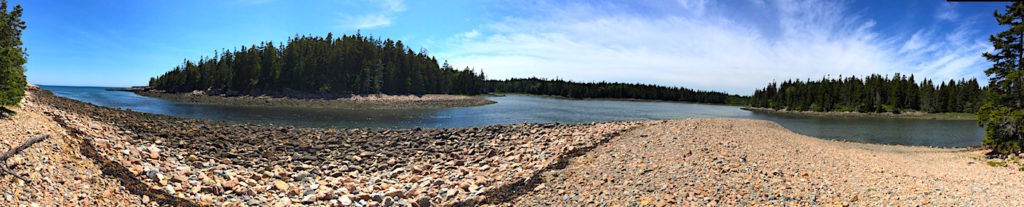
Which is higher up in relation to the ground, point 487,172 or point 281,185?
point 487,172

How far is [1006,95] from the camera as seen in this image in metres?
16.7

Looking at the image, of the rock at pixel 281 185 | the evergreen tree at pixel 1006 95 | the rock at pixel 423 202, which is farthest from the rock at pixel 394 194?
the evergreen tree at pixel 1006 95

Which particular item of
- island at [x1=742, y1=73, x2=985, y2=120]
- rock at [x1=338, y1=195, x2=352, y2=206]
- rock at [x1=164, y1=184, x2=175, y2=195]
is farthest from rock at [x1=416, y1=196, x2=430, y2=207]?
island at [x1=742, y1=73, x2=985, y2=120]

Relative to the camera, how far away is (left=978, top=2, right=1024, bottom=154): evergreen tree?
1573cm

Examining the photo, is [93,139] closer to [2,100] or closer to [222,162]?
[2,100]

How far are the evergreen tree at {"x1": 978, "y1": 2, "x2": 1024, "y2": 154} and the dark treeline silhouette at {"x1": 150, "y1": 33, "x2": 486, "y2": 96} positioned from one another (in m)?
67.0

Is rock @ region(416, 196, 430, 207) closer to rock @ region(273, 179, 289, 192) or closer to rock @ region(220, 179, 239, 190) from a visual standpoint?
rock @ region(273, 179, 289, 192)

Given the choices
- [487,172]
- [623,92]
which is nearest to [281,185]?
[487,172]

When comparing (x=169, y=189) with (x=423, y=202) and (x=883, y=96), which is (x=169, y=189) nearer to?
(x=423, y=202)

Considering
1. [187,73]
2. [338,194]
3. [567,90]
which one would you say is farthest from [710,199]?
[567,90]

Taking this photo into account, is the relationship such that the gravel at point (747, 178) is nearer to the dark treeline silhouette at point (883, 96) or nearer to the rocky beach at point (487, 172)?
the rocky beach at point (487, 172)

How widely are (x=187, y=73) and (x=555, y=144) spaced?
11240 centimetres

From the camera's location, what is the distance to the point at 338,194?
10828 mm

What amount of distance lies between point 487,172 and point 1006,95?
19222mm
